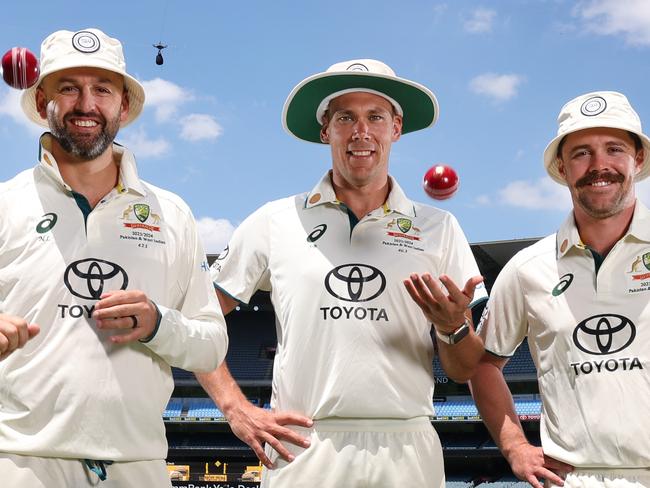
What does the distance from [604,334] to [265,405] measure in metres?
26.5

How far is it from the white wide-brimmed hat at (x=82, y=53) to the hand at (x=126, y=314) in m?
0.94

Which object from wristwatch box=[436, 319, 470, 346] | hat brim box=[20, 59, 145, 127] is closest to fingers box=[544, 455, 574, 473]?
wristwatch box=[436, 319, 470, 346]

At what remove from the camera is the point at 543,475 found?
11.2 ft

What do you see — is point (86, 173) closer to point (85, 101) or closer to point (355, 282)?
point (85, 101)

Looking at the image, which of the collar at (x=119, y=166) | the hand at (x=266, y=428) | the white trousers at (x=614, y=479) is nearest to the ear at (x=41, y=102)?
the collar at (x=119, y=166)

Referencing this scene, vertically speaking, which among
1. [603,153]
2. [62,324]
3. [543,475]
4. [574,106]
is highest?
[574,106]

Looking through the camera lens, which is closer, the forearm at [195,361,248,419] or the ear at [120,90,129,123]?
the ear at [120,90,129,123]

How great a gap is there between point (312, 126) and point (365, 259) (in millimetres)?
951

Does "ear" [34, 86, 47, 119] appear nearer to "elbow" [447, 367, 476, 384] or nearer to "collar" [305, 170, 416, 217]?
"collar" [305, 170, 416, 217]

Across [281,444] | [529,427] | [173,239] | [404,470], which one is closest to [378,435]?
[404,470]

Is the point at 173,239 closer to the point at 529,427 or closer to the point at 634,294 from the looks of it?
the point at 634,294

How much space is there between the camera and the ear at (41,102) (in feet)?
10.4

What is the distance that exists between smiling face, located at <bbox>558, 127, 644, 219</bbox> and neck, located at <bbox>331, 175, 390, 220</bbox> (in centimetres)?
84

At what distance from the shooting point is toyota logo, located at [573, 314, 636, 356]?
3348 mm
